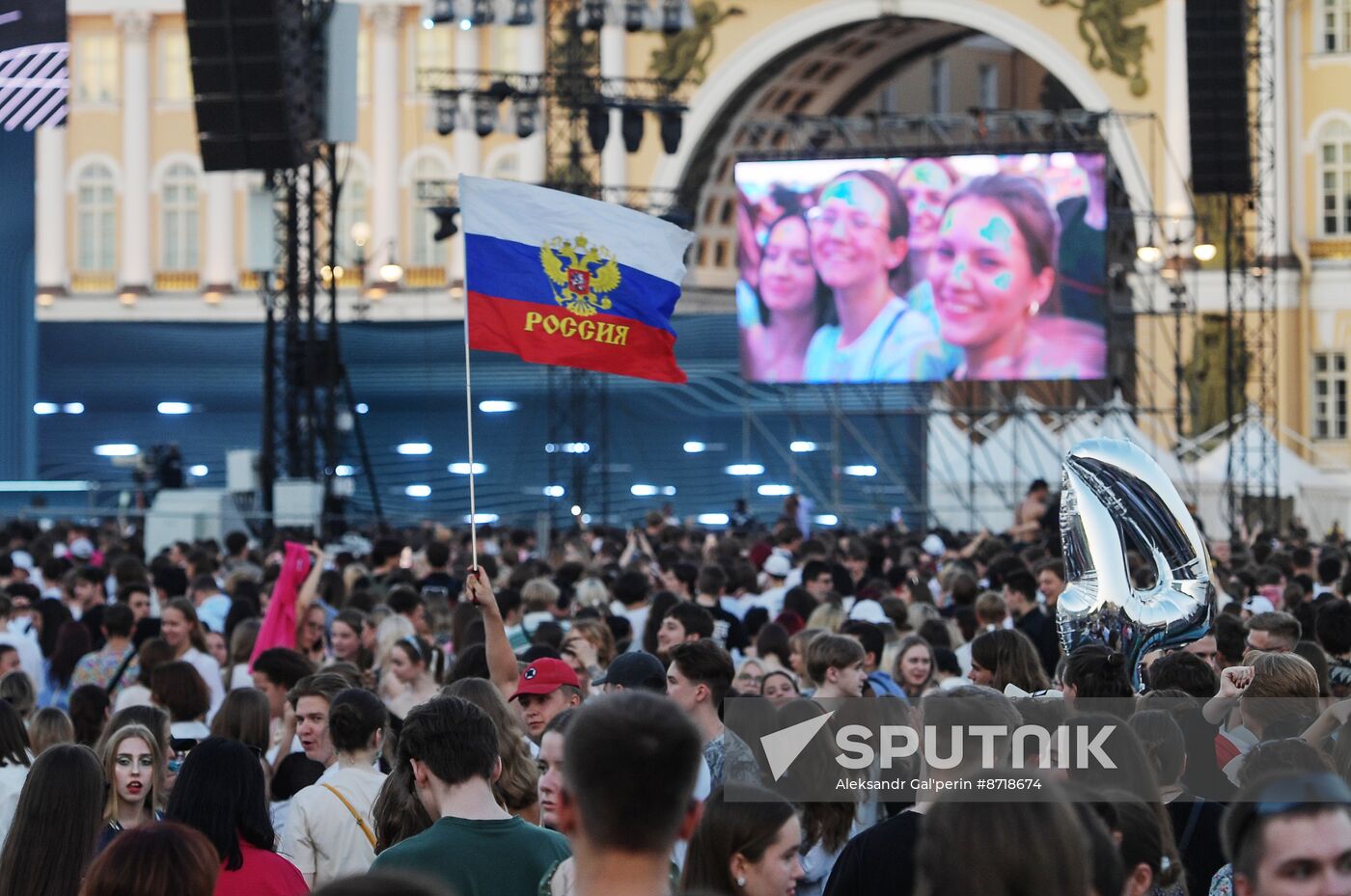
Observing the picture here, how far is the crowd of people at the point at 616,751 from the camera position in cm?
376

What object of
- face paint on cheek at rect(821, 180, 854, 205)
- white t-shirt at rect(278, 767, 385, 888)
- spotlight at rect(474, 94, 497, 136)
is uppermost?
spotlight at rect(474, 94, 497, 136)

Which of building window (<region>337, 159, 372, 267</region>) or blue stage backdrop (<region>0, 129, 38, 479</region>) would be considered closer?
blue stage backdrop (<region>0, 129, 38, 479</region>)

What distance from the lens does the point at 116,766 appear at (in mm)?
6672

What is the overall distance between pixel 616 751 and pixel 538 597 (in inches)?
344

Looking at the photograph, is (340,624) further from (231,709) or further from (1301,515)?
(1301,515)

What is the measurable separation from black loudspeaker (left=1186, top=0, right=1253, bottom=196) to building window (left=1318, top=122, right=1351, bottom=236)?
15972mm

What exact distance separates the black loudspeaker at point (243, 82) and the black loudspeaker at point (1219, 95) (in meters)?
11.5

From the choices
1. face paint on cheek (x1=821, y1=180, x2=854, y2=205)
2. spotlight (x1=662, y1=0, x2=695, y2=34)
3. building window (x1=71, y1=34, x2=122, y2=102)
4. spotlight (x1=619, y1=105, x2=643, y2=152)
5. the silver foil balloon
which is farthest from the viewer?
building window (x1=71, y1=34, x2=122, y2=102)

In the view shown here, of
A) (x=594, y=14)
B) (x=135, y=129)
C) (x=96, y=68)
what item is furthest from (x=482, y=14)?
(x=96, y=68)

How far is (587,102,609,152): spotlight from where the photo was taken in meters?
28.4

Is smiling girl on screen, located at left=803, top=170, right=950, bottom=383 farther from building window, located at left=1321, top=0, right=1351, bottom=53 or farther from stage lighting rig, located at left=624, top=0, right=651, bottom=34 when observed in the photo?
building window, located at left=1321, top=0, right=1351, bottom=53

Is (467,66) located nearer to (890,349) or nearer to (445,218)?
(890,349)

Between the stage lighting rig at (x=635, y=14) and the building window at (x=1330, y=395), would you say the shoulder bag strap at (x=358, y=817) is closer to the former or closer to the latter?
the stage lighting rig at (x=635, y=14)

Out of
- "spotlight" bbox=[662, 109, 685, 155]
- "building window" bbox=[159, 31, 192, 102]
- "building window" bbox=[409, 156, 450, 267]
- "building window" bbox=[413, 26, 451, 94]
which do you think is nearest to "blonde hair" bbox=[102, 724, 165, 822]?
"spotlight" bbox=[662, 109, 685, 155]
